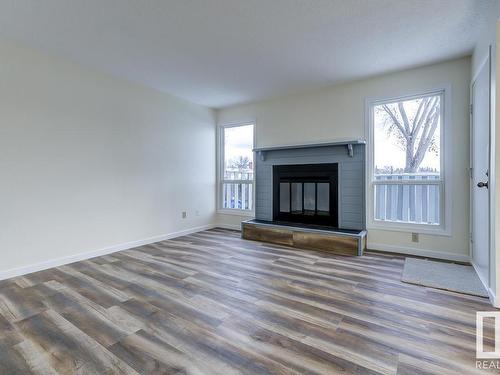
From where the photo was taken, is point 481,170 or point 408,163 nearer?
point 481,170

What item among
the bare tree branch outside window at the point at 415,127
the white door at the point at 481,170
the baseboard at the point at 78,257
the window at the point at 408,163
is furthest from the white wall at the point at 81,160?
the white door at the point at 481,170

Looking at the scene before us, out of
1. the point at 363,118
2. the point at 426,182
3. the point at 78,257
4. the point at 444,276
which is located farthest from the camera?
the point at 363,118

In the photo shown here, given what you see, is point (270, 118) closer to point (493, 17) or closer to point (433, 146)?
point (433, 146)

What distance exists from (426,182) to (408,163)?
0.33 metres

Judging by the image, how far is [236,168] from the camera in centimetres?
530

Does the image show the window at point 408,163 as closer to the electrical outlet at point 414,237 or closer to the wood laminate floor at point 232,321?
the electrical outlet at point 414,237

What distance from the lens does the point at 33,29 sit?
2.54 metres

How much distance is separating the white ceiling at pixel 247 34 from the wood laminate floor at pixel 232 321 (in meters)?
2.47

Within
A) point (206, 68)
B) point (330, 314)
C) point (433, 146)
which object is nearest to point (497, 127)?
point (433, 146)

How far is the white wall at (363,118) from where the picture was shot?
321cm

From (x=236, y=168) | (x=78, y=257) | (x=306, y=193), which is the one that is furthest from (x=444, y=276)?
(x=78, y=257)

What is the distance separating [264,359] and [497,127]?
240 cm

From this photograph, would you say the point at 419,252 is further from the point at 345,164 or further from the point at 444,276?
the point at 345,164

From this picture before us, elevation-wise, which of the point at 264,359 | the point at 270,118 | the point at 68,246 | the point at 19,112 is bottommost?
the point at 264,359
